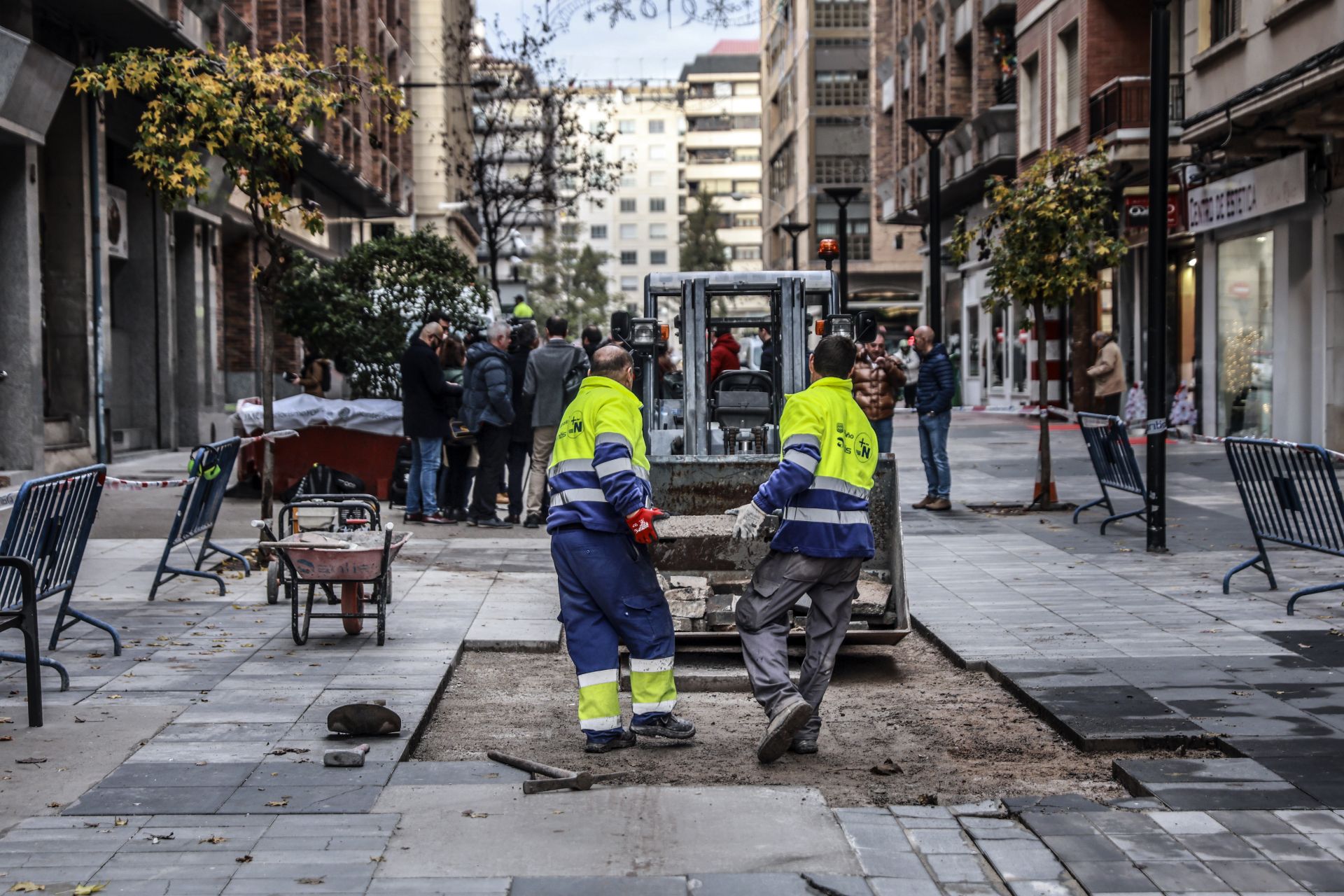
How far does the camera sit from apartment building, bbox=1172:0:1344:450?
17984mm

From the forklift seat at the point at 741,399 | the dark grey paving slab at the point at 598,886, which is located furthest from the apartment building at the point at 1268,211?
the dark grey paving slab at the point at 598,886

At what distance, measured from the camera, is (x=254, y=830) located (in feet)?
16.8

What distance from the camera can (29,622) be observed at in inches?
264

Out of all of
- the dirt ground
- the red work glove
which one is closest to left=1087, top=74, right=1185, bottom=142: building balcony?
the dirt ground

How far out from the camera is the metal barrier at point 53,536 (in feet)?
23.2

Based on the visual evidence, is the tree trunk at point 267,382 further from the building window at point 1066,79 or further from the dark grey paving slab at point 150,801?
the building window at point 1066,79

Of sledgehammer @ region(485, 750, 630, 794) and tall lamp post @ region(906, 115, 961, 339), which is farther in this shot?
tall lamp post @ region(906, 115, 961, 339)

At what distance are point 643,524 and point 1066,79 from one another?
26.8 metres

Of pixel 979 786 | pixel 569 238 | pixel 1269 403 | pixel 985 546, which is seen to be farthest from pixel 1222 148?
pixel 569 238

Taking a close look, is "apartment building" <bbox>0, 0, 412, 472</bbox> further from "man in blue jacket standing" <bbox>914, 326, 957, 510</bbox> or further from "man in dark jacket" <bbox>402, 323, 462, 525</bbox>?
"man in blue jacket standing" <bbox>914, 326, 957, 510</bbox>

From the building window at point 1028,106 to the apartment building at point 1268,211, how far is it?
318 inches

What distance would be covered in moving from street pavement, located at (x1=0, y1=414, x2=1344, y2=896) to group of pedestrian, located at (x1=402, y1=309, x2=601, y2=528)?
406cm

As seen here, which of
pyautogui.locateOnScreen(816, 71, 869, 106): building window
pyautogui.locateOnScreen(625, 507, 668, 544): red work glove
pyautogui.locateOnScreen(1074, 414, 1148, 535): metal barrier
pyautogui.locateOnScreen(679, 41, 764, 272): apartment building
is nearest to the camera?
pyautogui.locateOnScreen(625, 507, 668, 544): red work glove

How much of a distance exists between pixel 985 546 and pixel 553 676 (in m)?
5.67
